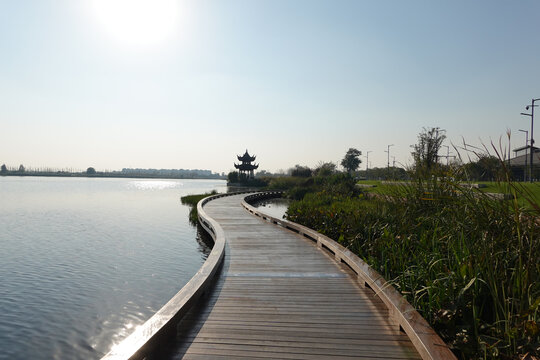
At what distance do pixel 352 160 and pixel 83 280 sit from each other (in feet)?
266

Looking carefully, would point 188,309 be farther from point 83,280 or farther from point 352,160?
point 352,160

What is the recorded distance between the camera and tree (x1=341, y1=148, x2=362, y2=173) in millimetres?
84688

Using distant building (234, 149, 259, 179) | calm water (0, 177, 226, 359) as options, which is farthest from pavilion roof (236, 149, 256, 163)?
calm water (0, 177, 226, 359)

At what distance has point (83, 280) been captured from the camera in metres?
7.73

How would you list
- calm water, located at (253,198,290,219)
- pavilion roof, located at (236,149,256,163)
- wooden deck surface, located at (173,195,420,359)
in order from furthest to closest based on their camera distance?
pavilion roof, located at (236,149,256,163), calm water, located at (253,198,290,219), wooden deck surface, located at (173,195,420,359)

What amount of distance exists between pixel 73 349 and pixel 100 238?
8.18 meters

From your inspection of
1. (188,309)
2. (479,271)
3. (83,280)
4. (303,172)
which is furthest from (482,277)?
(303,172)

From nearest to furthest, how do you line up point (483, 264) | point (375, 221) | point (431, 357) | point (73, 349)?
1. point (431, 357)
2. point (483, 264)
3. point (73, 349)
4. point (375, 221)

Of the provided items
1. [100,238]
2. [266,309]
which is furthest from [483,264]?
[100,238]

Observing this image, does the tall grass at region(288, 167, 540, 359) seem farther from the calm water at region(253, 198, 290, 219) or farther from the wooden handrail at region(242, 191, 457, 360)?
the calm water at region(253, 198, 290, 219)

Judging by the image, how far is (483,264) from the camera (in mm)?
3180

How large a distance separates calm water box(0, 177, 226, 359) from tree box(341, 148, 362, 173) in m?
73.9

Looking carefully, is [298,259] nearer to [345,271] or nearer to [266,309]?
[345,271]

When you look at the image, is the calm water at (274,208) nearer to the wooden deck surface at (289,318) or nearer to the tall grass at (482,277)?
the wooden deck surface at (289,318)
